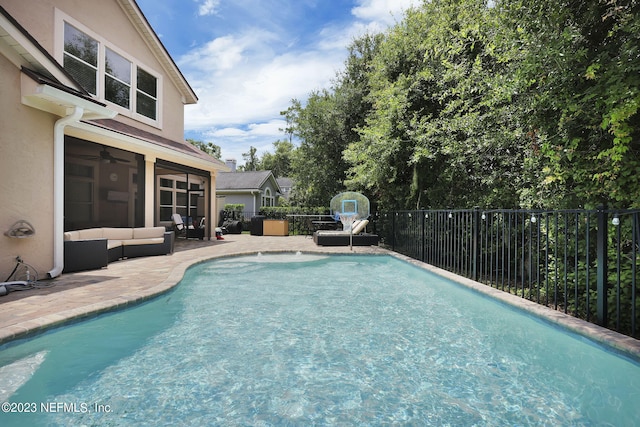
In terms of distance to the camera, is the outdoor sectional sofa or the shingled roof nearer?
the outdoor sectional sofa

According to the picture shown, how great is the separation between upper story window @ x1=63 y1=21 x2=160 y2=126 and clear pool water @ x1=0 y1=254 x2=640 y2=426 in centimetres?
684

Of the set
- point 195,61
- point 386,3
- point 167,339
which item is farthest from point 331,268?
point 195,61

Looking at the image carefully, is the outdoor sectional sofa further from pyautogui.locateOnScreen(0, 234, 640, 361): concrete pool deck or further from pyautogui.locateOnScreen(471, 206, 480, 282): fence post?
pyautogui.locateOnScreen(471, 206, 480, 282): fence post

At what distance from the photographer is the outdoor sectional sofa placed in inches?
238

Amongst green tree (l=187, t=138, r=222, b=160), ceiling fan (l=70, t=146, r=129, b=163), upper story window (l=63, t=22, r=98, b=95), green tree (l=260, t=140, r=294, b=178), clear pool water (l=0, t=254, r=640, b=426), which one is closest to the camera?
clear pool water (l=0, t=254, r=640, b=426)

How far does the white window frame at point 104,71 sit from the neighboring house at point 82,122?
0.03 meters

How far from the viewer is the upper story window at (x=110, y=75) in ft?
26.3

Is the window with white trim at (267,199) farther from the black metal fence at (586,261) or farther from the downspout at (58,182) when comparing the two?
the black metal fence at (586,261)

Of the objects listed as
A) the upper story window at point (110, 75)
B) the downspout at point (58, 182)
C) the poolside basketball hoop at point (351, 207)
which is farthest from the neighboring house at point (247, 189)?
the downspout at point (58, 182)

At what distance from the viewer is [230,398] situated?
A: 2.56m

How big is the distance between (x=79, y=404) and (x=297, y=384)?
1594mm

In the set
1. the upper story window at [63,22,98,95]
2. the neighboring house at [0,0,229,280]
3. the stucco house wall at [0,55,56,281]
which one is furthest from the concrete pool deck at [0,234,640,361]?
the upper story window at [63,22,98,95]

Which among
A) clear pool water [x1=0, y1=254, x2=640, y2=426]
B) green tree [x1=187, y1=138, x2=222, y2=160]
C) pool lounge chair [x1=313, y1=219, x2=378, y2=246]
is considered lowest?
clear pool water [x1=0, y1=254, x2=640, y2=426]

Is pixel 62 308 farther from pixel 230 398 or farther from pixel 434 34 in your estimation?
pixel 434 34
